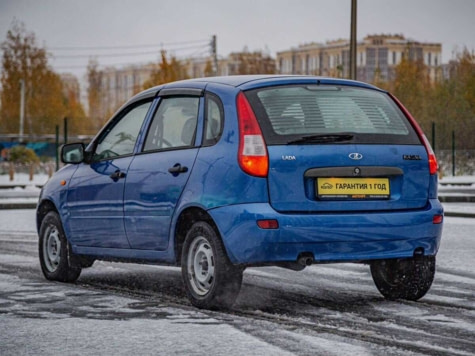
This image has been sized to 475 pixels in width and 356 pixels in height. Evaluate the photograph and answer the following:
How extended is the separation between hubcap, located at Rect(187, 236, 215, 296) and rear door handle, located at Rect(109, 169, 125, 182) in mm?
1148

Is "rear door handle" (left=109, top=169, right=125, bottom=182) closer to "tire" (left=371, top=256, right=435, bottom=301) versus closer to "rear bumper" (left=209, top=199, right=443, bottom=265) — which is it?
"rear bumper" (left=209, top=199, right=443, bottom=265)

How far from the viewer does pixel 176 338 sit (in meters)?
6.09

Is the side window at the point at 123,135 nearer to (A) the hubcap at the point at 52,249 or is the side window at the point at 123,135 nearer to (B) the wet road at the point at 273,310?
(A) the hubcap at the point at 52,249

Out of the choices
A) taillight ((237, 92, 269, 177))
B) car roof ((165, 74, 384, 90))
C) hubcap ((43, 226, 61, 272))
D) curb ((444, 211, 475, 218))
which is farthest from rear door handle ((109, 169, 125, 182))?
curb ((444, 211, 475, 218))

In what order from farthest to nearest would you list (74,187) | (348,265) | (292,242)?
1. (348,265)
2. (74,187)
3. (292,242)

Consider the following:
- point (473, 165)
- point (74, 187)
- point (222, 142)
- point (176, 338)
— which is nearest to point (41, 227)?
point (74, 187)

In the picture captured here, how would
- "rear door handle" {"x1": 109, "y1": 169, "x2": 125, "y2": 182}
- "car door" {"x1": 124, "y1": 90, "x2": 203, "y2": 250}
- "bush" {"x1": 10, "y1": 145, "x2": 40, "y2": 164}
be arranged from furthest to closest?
"bush" {"x1": 10, "y1": 145, "x2": 40, "y2": 164} < "rear door handle" {"x1": 109, "y1": 169, "x2": 125, "y2": 182} < "car door" {"x1": 124, "y1": 90, "x2": 203, "y2": 250}

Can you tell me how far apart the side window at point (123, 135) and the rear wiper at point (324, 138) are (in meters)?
1.84

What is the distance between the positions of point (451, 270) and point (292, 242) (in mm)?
3530

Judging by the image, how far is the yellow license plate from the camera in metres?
7.02

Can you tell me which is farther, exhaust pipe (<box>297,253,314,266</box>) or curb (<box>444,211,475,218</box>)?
curb (<box>444,211,475,218</box>)

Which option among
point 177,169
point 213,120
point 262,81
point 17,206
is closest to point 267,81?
point 262,81

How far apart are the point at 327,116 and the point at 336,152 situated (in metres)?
0.35

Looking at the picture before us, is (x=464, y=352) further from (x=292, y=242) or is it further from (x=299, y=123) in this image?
(x=299, y=123)
